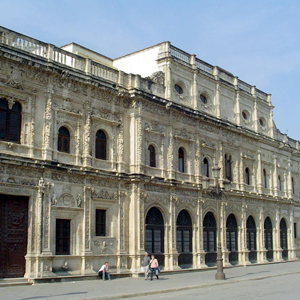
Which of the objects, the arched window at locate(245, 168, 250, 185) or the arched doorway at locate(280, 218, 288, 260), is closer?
the arched window at locate(245, 168, 250, 185)

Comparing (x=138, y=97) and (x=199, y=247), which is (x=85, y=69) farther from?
(x=199, y=247)

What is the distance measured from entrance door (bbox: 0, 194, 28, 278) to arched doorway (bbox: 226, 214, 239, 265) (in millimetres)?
17327

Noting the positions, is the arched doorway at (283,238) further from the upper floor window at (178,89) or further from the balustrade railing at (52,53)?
the balustrade railing at (52,53)

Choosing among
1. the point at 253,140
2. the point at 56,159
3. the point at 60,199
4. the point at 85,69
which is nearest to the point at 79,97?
the point at 85,69

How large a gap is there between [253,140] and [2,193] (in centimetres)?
2347

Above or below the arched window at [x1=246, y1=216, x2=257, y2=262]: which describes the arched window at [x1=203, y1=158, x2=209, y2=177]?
above

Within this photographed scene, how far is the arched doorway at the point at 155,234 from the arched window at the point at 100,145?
464 centimetres

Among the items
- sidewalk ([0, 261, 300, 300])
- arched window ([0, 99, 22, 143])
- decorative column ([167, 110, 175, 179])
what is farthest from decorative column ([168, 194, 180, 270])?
arched window ([0, 99, 22, 143])

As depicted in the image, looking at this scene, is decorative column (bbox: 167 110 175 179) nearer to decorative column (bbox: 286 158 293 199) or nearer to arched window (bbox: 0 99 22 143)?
arched window (bbox: 0 99 22 143)

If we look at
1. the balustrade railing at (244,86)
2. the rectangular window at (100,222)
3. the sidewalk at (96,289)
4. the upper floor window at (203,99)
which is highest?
the balustrade railing at (244,86)

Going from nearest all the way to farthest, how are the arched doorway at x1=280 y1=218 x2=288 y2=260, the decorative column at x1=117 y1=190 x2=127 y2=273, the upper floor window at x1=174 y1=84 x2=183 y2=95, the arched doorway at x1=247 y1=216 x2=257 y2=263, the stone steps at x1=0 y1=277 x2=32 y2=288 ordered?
the stone steps at x1=0 y1=277 x2=32 y2=288 → the decorative column at x1=117 y1=190 x2=127 y2=273 → the upper floor window at x1=174 y1=84 x2=183 y2=95 → the arched doorway at x1=247 y1=216 x2=257 y2=263 → the arched doorway at x1=280 y1=218 x2=288 y2=260

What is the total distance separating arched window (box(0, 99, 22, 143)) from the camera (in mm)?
22297

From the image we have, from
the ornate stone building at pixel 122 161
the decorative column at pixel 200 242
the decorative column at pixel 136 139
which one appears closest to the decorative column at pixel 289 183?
the ornate stone building at pixel 122 161

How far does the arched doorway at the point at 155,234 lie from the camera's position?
28.4 m
